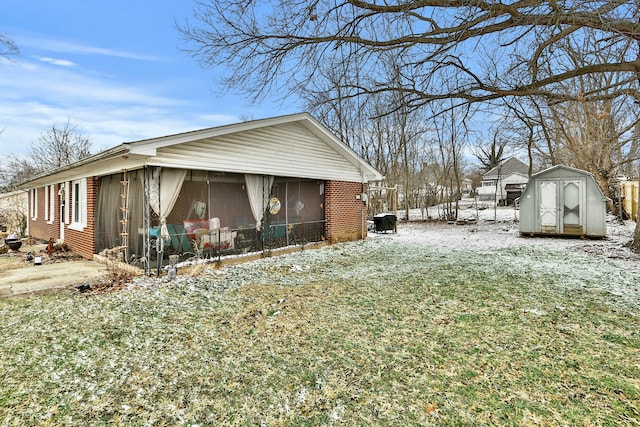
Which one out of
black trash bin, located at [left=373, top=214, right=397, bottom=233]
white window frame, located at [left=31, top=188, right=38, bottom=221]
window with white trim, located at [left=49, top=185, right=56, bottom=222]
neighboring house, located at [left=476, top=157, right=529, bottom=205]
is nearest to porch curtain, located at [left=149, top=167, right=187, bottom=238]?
window with white trim, located at [left=49, top=185, right=56, bottom=222]

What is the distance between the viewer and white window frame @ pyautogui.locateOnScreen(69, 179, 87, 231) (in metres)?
8.47

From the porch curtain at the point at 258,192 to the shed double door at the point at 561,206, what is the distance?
381 inches

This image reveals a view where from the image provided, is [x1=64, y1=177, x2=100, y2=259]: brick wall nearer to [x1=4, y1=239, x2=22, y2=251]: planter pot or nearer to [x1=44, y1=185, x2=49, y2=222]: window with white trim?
[x1=4, y1=239, x2=22, y2=251]: planter pot

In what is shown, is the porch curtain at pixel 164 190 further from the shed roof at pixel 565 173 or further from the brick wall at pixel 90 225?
the shed roof at pixel 565 173

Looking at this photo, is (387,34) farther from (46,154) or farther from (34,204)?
(46,154)

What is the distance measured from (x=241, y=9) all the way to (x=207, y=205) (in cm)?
456

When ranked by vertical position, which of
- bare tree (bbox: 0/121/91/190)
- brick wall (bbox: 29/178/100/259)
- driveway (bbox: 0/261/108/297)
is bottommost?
driveway (bbox: 0/261/108/297)

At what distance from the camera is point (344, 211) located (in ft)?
36.6

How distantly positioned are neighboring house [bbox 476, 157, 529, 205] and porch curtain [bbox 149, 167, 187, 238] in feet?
94.4

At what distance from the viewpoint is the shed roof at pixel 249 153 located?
21.1ft

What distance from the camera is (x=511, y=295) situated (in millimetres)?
5148

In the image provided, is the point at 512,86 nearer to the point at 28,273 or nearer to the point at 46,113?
the point at 28,273

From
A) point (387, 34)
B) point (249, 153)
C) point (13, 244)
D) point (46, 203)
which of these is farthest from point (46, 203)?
point (387, 34)

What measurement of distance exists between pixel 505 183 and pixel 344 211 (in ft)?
106
